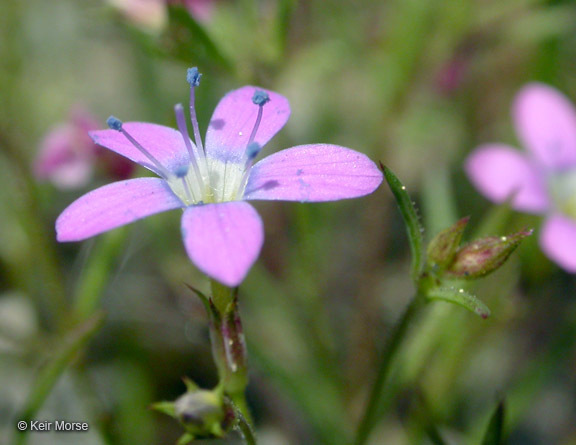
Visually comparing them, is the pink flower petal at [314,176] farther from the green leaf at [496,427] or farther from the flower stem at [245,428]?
the green leaf at [496,427]

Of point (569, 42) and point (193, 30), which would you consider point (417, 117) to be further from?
point (193, 30)

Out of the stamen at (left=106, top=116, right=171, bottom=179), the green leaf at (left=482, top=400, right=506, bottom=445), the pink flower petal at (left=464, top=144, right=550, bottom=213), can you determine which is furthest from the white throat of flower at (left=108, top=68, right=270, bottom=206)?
the pink flower petal at (left=464, top=144, right=550, bottom=213)

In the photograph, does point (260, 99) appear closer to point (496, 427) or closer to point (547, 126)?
point (496, 427)

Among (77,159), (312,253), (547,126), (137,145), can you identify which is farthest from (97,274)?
(547,126)

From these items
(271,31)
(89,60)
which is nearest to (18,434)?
(271,31)

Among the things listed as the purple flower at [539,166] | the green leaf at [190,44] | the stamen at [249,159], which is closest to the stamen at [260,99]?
the stamen at [249,159]

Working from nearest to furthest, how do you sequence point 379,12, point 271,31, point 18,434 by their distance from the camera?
point 18,434 < point 271,31 < point 379,12
